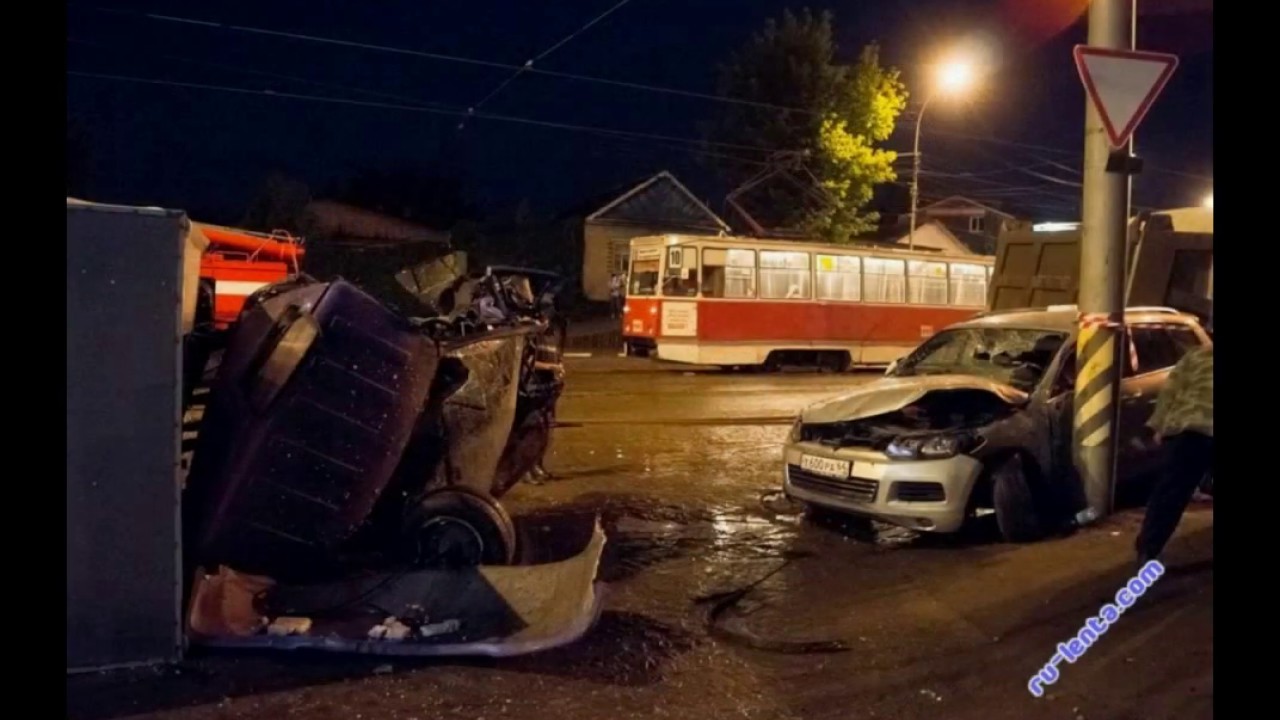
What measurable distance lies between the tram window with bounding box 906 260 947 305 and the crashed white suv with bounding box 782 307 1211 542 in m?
18.6

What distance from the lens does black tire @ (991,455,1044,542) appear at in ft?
26.0

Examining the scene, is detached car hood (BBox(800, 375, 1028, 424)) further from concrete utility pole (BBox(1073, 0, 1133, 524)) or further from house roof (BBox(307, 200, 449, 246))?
house roof (BBox(307, 200, 449, 246))

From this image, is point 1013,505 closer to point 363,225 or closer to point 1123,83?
point 1123,83

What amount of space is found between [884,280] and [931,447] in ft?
66.3

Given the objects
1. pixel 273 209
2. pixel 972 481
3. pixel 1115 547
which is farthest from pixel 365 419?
pixel 273 209

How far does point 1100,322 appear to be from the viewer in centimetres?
827

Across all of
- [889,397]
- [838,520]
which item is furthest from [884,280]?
[889,397]

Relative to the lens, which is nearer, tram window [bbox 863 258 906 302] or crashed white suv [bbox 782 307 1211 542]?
crashed white suv [bbox 782 307 1211 542]

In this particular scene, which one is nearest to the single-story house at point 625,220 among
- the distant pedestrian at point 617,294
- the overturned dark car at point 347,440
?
the distant pedestrian at point 617,294

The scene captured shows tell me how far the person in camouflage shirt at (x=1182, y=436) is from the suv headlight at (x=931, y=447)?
132 centimetres

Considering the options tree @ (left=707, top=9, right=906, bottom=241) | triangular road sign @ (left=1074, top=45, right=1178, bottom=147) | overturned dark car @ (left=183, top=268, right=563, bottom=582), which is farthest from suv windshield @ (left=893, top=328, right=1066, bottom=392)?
tree @ (left=707, top=9, right=906, bottom=241)

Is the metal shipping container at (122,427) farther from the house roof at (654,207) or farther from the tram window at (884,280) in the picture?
the house roof at (654,207)

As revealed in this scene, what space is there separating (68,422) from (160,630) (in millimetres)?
1005

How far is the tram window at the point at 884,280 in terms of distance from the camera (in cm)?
2714
